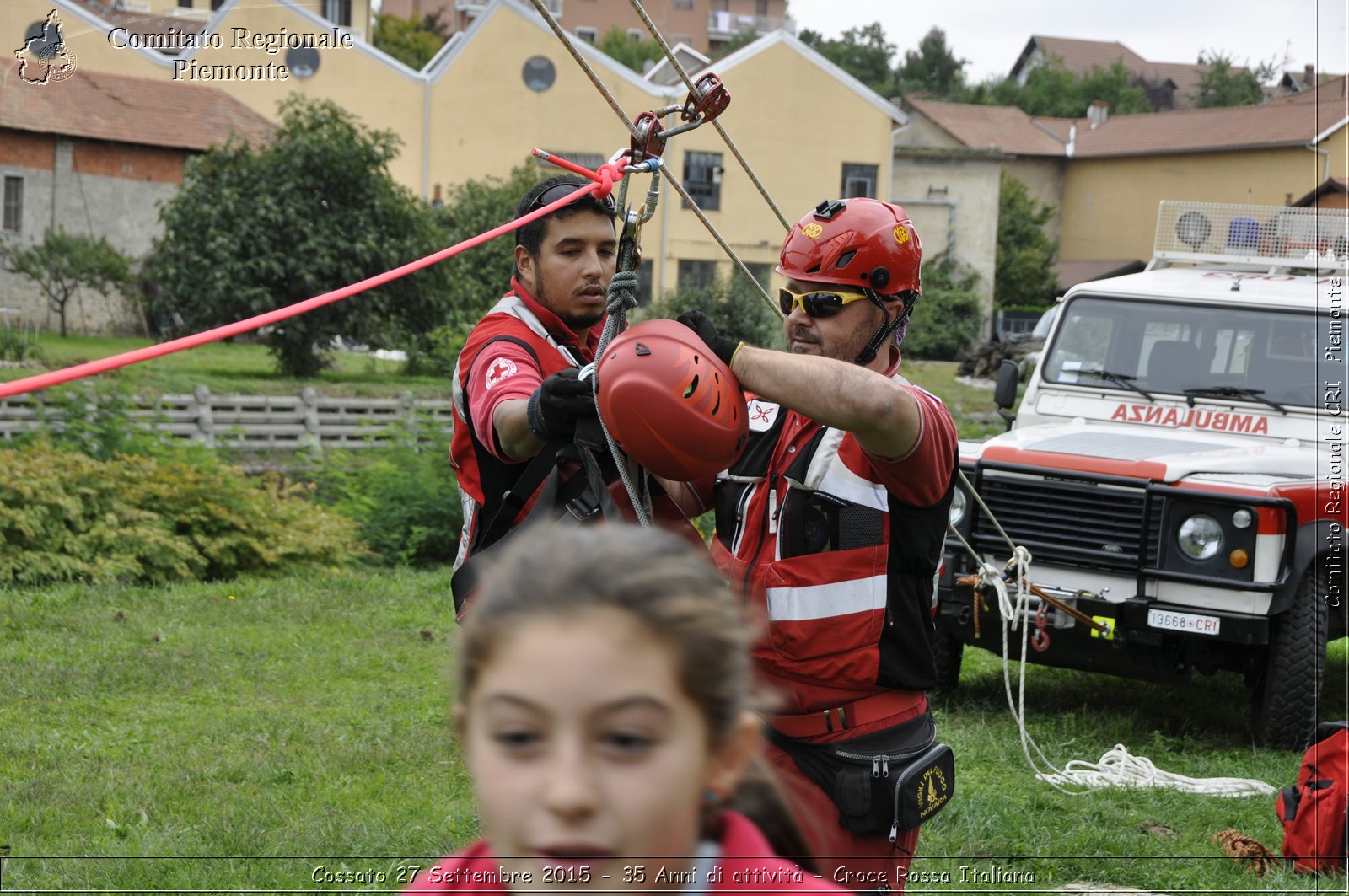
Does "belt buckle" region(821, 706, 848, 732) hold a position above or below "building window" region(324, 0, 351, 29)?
below

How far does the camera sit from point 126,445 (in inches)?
444

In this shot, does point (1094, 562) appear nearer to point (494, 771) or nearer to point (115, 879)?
point (115, 879)

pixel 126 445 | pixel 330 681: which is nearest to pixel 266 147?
pixel 126 445

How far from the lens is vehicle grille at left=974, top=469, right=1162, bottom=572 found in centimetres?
743

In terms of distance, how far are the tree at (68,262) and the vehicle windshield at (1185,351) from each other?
2624cm

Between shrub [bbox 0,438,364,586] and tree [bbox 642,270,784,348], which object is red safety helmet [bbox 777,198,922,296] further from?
tree [bbox 642,270,784,348]

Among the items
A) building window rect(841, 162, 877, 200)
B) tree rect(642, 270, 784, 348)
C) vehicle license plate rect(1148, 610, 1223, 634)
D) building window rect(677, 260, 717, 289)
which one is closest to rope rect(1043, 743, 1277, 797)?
vehicle license plate rect(1148, 610, 1223, 634)

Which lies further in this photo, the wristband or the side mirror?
the side mirror

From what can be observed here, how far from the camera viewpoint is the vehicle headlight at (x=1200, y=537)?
729 cm

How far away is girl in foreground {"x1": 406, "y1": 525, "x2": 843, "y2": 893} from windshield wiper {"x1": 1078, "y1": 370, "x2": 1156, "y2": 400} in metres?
7.67

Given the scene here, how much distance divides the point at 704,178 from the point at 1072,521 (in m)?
35.7

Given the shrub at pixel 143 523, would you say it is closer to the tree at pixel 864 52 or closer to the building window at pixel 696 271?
the building window at pixel 696 271

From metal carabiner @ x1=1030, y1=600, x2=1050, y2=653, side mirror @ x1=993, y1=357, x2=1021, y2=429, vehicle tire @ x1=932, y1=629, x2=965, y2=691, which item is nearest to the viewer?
metal carabiner @ x1=1030, y1=600, x2=1050, y2=653

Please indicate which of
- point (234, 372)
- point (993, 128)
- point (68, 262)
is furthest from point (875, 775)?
point (993, 128)
